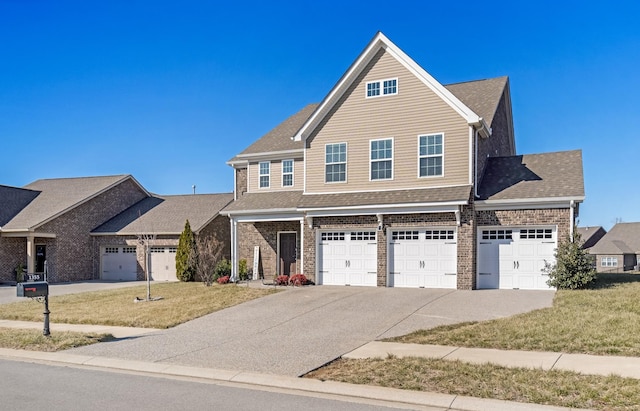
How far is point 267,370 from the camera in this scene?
9.40 metres

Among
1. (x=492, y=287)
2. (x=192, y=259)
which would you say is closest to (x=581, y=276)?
(x=492, y=287)

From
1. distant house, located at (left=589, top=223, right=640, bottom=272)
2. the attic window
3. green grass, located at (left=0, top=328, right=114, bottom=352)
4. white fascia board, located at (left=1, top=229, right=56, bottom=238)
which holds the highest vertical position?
the attic window

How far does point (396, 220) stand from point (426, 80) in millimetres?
5600

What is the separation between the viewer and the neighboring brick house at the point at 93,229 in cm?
3000

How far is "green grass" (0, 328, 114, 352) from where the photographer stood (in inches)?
469

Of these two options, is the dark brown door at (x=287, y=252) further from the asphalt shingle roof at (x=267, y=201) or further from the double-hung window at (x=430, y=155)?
the double-hung window at (x=430, y=155)

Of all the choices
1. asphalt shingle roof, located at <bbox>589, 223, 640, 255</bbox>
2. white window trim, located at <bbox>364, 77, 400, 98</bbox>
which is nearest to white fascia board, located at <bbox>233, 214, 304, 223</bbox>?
white window trim, located at <bbox>364, 77, 400, 98</bbox>

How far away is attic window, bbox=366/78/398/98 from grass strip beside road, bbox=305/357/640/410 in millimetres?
13754

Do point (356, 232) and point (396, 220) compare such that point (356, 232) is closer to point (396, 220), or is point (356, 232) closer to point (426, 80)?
point (396, 220)

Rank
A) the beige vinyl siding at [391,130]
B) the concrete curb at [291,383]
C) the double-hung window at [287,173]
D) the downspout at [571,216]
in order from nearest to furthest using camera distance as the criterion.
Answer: the concrete curb at [291,383] → the downspout at [571,216] → the beige vinyl siding at [391,130] → the double-hung window at [287,173]

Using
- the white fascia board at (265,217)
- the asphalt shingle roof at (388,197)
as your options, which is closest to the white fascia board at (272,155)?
the asphalt shingle roof at (388,197)

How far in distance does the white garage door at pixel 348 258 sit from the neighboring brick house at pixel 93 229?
9987 millimetres

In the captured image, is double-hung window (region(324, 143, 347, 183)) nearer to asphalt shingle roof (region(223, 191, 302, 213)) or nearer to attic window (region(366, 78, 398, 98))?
asphalt shingle roof (region(223, 191, 302, 213))

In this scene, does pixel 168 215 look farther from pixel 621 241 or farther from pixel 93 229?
pixel 621 241
